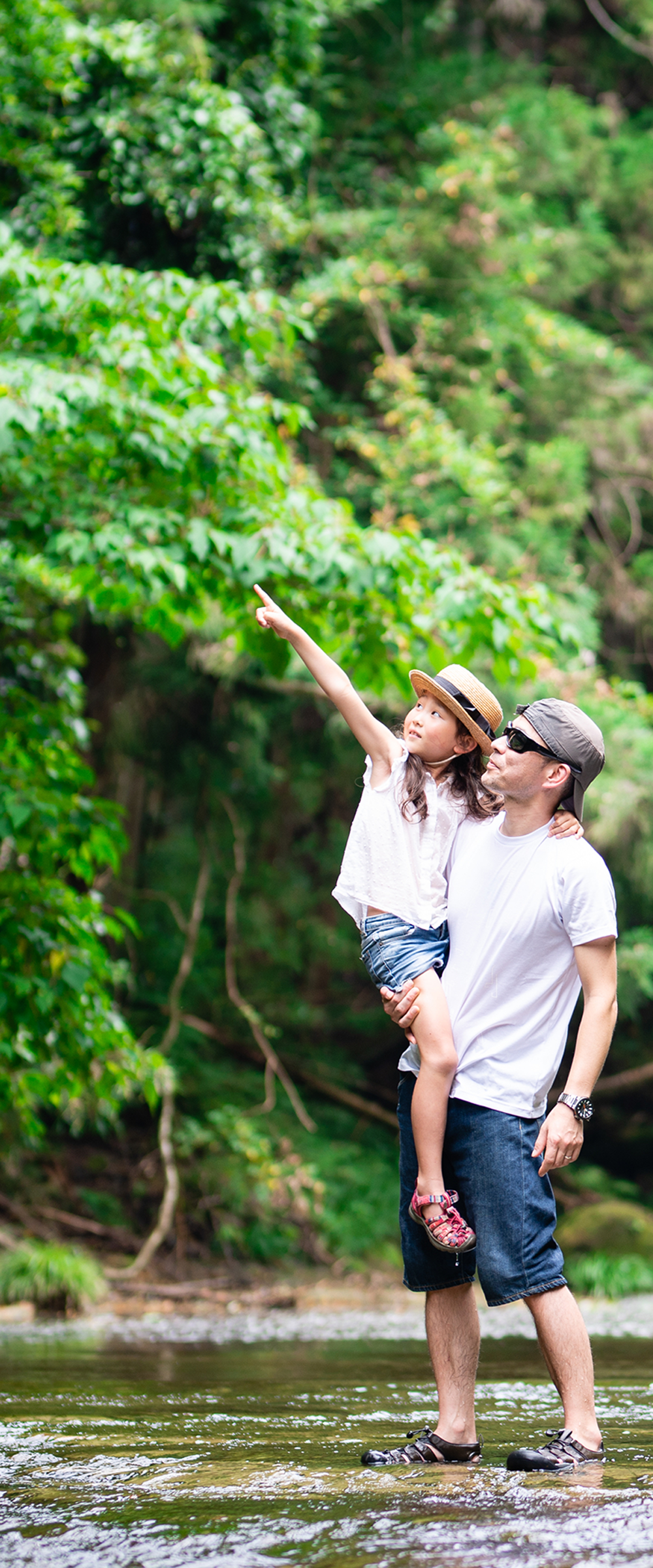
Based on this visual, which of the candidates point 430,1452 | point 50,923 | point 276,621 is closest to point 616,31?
point 50,923

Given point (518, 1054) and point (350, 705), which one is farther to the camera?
point (350, 705)

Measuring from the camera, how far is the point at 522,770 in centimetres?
309

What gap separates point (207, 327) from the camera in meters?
5.67

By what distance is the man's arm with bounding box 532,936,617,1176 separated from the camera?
2.89 m

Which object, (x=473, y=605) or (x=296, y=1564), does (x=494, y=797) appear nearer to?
(x=296, y=1564)

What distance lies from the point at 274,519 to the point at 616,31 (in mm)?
9344

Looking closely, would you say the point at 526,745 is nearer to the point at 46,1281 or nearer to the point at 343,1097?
the point at 46,1281

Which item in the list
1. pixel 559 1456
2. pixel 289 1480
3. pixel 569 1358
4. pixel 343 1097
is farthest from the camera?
pixel 343 1097

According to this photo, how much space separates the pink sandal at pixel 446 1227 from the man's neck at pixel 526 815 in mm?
786

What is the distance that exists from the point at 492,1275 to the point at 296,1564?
1.04 meters

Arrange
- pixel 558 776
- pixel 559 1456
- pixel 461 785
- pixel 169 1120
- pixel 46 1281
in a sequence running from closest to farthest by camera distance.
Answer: pixel 559 1456 → pixel 558 776 → pixel 461 785 → pixel 46 1281 → pixel 169 1120

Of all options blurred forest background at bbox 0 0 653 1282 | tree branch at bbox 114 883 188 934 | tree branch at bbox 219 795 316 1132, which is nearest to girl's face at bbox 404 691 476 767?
blurred forest background at bbox 0 0 653 1282

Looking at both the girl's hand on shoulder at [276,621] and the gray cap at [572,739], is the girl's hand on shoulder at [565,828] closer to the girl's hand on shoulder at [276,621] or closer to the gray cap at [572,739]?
the gray cap at [572,739]

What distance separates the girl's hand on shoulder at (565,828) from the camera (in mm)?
3104
